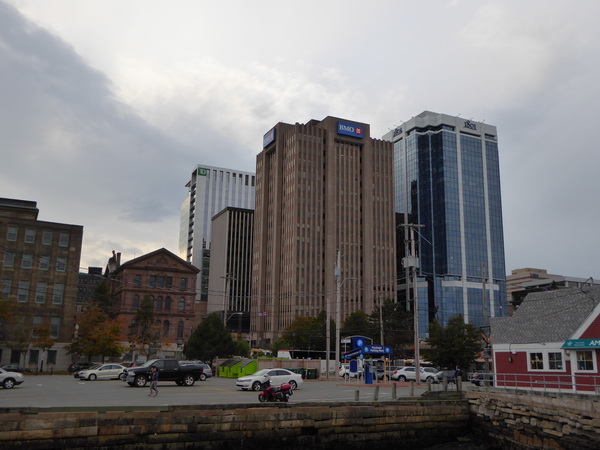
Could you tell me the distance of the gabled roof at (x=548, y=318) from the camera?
32.8m

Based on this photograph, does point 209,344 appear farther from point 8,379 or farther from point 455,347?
point 8,379

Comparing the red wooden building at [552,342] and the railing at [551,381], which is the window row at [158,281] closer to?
the red wooden building at [552,342]

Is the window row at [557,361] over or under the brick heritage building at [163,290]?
under

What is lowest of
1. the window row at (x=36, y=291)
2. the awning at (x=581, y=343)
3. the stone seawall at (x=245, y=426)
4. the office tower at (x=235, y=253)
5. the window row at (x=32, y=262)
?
the stone seawall at (x=245, y=426)

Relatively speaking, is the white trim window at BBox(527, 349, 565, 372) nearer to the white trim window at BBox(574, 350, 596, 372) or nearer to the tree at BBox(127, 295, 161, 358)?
the white trim window at BBox(574, 350, 596, 372)

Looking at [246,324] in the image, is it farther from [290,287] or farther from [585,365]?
[585,365]

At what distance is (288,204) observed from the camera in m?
148

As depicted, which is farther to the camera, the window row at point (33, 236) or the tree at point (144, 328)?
the tree at point (144, 328)

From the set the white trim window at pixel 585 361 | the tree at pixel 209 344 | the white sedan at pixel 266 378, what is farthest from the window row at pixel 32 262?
the white trim window at pixel 585 361

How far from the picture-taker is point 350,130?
151 meters

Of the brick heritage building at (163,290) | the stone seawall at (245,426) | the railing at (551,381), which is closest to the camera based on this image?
the stone seawall at (245,426)

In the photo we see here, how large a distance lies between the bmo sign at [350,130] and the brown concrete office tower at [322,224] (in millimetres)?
279

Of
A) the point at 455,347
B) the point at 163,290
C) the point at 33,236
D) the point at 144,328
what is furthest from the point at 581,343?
the point at 163,290

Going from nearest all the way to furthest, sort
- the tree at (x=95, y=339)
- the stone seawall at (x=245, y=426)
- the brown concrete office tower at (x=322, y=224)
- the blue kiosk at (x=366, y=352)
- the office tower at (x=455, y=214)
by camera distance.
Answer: the stone seawall at (x=245, y=426)
the blue kiosk at (x=366, y=352)
the tree at (x=95, y=339)
the brown concrete office tower at (x=322, y=224)
the office tower at (x=455, y=214)
